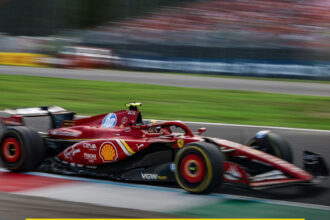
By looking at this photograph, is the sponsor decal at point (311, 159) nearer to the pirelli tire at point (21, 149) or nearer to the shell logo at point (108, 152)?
the shell logo at point (108, 152)

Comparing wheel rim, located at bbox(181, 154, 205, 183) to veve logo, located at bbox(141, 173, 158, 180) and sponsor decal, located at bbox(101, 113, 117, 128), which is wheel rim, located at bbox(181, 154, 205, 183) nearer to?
veve logo, located at bbox(141, 173, 158, 180)

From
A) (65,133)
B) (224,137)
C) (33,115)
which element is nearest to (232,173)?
(65,133)

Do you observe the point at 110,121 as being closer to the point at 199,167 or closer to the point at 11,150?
the point at 11,150

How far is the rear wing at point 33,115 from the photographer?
7459mm

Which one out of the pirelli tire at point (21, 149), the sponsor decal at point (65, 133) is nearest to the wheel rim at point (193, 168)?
the sponsor decal at point (65, 133)

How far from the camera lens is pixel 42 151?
6980 millimetres

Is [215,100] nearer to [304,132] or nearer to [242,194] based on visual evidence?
[304,132]

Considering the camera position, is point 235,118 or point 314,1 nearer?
point 235,118

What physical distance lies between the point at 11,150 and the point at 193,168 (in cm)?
241

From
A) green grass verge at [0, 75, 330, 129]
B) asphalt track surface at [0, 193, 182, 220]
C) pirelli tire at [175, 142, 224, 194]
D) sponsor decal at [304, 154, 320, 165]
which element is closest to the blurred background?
green grass verge at [0, 75, 330, 129]

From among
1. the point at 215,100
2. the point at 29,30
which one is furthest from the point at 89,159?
the point at 29,30

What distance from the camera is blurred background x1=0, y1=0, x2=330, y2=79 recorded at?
63.5ft

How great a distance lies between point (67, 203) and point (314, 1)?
20092 millimetres

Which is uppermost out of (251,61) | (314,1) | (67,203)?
(314,1)
